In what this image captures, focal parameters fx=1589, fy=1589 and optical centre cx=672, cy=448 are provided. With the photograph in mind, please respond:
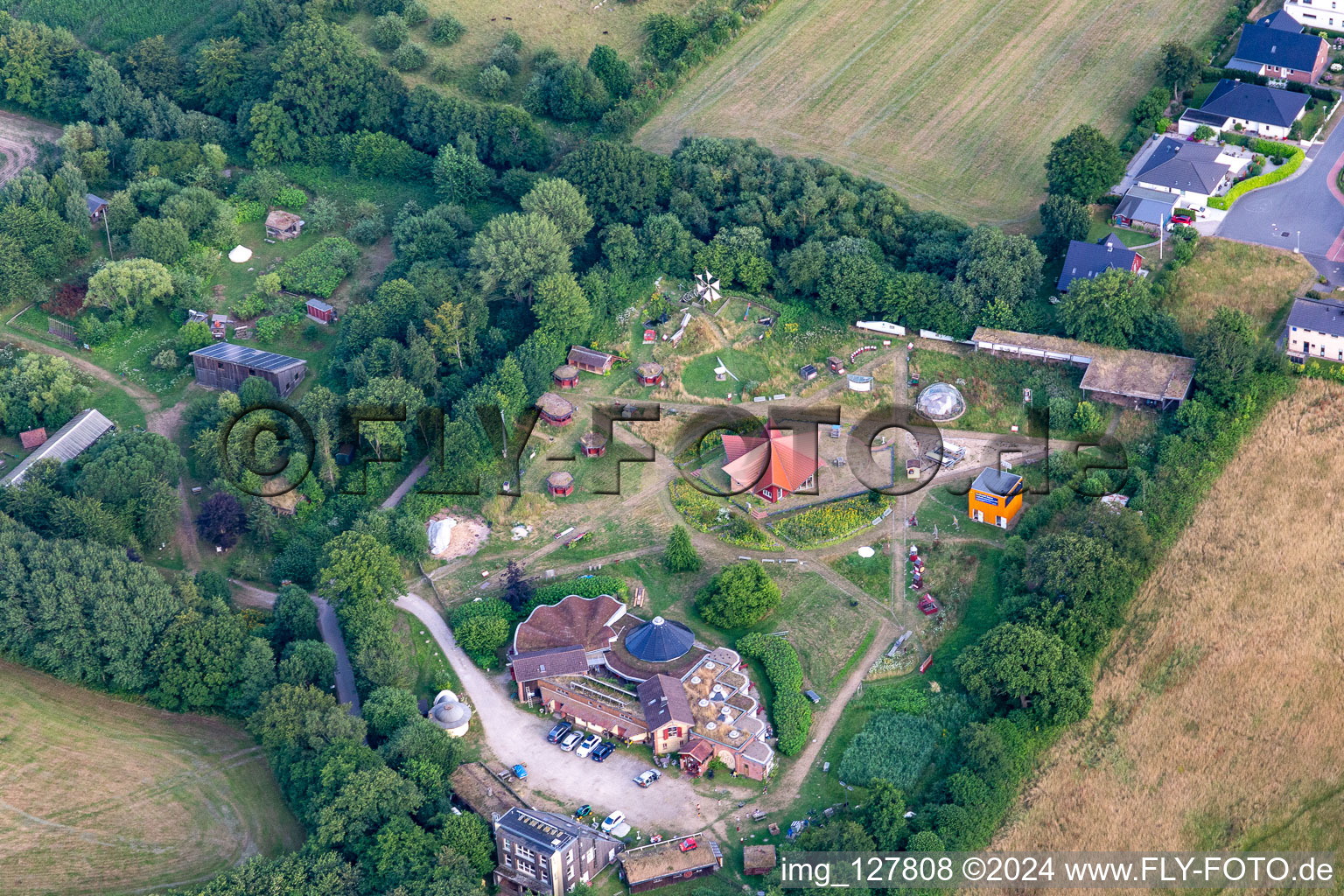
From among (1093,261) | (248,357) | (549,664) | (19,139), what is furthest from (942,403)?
(19,139)

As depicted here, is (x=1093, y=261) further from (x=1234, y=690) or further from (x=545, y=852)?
(x=545, y=852)

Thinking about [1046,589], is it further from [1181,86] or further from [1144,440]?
[1181,86]

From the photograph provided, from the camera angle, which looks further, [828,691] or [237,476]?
[237,476]

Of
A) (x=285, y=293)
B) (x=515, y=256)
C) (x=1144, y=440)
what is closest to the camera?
(x=1144, y=440)

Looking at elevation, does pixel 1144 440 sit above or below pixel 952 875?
above

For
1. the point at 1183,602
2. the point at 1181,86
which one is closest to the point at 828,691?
the point at 1183,602

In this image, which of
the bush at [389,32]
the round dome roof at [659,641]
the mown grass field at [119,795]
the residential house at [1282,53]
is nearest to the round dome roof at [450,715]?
the mown grass field at [119,795]

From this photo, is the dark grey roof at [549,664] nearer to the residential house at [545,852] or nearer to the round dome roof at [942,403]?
the residential house at [545,852]
